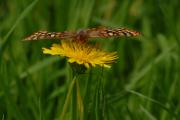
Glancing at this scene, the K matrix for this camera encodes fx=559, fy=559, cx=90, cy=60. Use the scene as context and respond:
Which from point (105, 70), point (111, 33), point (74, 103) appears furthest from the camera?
point (105, 70)

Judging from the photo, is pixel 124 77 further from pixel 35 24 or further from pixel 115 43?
pixel 35 24

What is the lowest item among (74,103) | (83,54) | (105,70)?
(105,70)

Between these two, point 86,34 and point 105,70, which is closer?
point 86,34

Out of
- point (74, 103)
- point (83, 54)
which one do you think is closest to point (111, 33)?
point (83, 54)

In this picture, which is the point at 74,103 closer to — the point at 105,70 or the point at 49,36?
the point at 49,36

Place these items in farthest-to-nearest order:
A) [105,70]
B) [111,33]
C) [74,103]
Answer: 1. [105,70]
2. [74,103]
3. [111,33]

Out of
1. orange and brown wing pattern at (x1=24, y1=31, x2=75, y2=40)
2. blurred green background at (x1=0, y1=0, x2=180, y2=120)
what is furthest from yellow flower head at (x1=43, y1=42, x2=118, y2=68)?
blurred green background at (x1=0, y1=0, x2=180, y2=120)

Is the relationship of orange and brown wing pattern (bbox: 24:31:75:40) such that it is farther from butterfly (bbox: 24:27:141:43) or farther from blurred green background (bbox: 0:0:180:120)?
blurred green background (bbox: 0:0:180:120)

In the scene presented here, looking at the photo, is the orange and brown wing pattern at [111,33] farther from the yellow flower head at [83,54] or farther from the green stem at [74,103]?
the green stem at [74,103]
